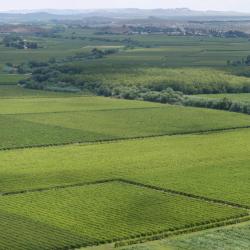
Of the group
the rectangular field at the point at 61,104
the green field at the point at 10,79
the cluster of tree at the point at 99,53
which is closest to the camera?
the rectangular field at the point at 61,104

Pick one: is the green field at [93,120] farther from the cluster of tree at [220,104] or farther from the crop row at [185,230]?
the crop row at [185,230]

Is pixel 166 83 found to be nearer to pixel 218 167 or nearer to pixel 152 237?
pixel 218 167

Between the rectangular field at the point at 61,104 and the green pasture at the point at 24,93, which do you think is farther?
the green pasture at the point at 24,93

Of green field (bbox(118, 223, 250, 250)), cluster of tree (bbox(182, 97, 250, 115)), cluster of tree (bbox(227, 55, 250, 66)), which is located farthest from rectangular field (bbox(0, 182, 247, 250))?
cluster of tree (bbox(227, 55, 250, 66))

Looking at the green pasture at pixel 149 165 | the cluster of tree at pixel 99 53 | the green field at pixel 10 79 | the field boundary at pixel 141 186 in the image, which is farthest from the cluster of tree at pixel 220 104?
the cluster of tree at pixel 99 53

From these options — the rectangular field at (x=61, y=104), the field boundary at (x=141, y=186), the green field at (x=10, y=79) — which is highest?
the field boundary at (x=141, y=186)

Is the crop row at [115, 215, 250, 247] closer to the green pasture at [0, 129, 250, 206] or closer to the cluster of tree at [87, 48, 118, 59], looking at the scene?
the green pasture at [0, 129, 250, 206]

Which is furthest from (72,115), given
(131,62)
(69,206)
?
(131,62)

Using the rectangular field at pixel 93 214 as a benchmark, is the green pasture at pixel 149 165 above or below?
below
